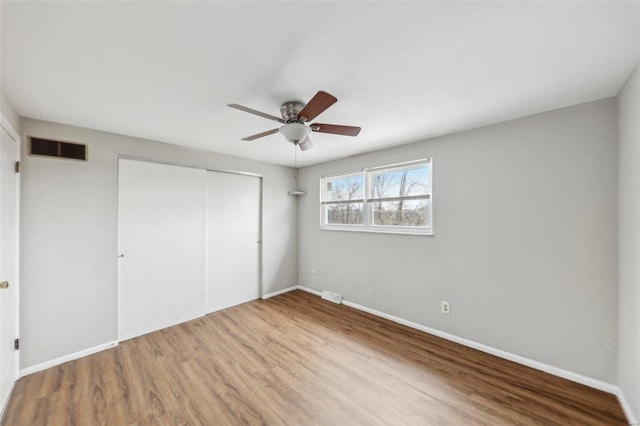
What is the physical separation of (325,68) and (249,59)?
469 mm

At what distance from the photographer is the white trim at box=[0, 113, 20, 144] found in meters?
1.76

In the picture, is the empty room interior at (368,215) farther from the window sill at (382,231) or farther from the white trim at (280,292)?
the white trim at (280,292)

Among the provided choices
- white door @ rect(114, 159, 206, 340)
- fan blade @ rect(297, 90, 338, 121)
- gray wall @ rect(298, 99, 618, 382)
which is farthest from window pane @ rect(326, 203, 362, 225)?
fan blade @ rect(297, 90, 338, 121)

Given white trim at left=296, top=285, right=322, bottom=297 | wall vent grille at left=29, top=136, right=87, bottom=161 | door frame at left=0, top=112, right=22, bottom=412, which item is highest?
wall vent grille at left=29, top=136, right=87, bottom=161

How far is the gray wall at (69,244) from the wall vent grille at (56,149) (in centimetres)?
5

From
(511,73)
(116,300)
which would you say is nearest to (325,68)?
(511,73)

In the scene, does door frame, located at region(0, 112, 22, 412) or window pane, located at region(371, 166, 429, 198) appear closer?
door frame, located at region(0, 112, 22, 412)

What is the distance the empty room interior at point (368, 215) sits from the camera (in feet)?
4.17

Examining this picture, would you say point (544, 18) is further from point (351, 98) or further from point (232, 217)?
point (232, 217)

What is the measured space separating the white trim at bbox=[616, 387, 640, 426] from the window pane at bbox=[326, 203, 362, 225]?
2843 mm

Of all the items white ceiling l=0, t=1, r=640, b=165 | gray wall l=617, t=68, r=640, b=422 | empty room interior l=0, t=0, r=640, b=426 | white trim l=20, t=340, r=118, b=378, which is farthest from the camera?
white trim l=20, t=340, r=118, b=378

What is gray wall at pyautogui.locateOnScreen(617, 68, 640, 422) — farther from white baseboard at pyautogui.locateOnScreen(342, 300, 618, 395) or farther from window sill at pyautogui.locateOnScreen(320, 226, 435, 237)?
window sill at pyautogui.locateOnScreen(320, 226, 435, 237)

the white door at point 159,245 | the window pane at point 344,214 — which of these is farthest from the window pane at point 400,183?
the white door at point 159,245

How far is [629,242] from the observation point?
1.69 m
